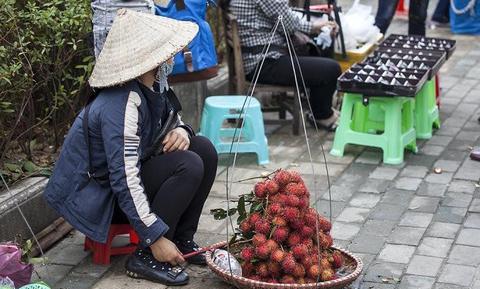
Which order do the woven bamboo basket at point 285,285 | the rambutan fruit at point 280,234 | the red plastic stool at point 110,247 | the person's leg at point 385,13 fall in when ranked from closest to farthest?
the woven bamboo basket at point 285,285
the rambutan fruit at point 280,234
the red plastic stool at point 110,247
the person's leg at point 385,13

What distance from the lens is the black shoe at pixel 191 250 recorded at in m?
4.62

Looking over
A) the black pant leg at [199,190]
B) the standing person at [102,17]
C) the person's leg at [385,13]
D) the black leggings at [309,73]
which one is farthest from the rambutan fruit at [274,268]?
the person's leg at [385,13]

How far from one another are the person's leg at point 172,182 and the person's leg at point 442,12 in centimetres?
677

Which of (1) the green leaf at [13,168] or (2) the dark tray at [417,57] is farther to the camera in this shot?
(2) the dark tray at [417,57]

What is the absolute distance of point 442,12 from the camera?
10.6 metres

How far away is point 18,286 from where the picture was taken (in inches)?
163

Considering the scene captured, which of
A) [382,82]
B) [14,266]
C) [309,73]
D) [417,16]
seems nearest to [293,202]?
[14,266]

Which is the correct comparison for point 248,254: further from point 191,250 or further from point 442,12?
point 442,12

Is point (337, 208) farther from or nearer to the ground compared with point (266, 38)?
nearer to the ground

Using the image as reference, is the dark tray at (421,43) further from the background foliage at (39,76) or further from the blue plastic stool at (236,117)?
the background foliage at (39,76)

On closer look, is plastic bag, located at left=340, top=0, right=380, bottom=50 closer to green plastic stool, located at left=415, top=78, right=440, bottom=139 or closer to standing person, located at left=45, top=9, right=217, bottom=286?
green plastic stool, located at left=415, top=78, right=440, bottom=139

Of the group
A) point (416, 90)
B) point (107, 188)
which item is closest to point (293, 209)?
point (107, 188)

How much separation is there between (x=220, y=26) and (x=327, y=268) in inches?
166

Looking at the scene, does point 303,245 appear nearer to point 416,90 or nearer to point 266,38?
point 416,90
